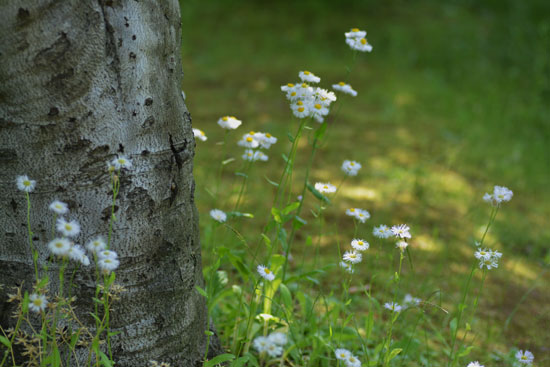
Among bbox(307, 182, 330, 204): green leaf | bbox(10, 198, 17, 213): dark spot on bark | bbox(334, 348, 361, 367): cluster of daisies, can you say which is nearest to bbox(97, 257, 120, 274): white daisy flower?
bbox(10, 198, 17, 213): dark spot on bark

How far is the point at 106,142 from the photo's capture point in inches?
54.7

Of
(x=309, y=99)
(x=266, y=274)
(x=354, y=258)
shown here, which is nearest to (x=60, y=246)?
(x=266, y=274)

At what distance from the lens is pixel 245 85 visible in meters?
6.21

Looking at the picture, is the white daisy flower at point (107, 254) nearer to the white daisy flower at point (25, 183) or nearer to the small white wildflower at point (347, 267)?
the white daisy flower at point (25, 183)

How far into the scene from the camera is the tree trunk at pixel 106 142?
1.31 meters

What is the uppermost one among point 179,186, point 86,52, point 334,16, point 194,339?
point 86,52

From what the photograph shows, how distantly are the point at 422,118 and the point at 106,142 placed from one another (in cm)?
458

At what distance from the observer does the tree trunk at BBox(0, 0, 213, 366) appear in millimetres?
1310

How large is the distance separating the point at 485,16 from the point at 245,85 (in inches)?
227

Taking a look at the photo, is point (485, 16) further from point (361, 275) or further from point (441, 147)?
point (361, 275)

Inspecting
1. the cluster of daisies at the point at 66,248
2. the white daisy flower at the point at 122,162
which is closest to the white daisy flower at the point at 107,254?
the cluster of daisies at the point at 66,248

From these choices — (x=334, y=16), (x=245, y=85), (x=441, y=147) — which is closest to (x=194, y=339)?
(x=441, y=147)

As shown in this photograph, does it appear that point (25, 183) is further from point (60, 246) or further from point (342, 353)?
point (342, 353)

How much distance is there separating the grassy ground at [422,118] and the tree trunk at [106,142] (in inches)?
29.9
